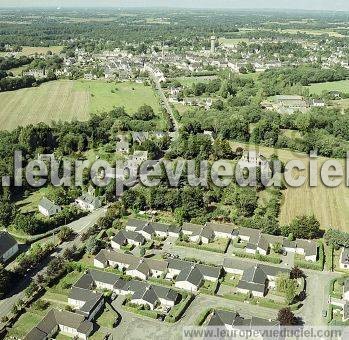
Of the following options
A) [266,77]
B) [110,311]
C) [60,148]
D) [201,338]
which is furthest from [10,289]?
[266,77]

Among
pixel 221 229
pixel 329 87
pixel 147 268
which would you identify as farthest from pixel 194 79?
pixel 147 268

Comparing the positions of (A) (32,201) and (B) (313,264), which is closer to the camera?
(B) (313,264)

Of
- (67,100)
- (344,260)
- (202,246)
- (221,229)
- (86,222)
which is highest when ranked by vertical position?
(67,100)

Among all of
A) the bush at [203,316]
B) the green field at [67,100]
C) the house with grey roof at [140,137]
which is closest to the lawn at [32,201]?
the house with grey roof at [140,137]

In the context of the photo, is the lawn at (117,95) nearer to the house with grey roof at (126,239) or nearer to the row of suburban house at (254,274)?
the house with grey roof at (126,239)

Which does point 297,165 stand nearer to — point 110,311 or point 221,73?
point 110,311

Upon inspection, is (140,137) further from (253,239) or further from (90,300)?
(90,300)
